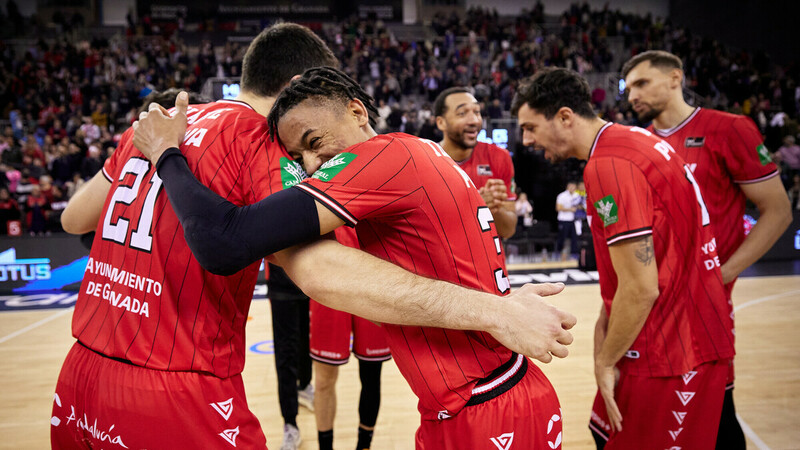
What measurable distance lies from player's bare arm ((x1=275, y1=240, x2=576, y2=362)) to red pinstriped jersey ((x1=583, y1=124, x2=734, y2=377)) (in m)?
0.86

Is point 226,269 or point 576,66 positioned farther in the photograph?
point 576,66

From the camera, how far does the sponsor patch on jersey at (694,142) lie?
334 centimetres

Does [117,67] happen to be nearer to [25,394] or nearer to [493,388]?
[25,394]

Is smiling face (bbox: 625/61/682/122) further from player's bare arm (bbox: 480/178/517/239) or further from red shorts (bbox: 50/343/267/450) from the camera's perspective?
red shorts (bbox: 50/343/267/450)

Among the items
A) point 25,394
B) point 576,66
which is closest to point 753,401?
point 25,394

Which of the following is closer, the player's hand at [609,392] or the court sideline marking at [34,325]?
the player's hand at [609,392]

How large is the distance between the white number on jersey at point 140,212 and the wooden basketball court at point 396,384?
287 cm

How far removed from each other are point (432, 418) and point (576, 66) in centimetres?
2364

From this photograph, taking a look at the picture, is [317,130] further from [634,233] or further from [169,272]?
[634,233]

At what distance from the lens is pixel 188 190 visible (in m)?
1.69

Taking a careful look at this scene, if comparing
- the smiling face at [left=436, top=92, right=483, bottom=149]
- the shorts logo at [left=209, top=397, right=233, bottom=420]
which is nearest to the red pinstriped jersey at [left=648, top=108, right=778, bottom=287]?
the smiling face at [left=436, top=92, right=483, bottom=149]

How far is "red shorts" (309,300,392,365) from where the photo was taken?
398cm

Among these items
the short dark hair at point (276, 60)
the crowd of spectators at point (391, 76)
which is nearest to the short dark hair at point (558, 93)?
the short dark hair at point (276, 60)

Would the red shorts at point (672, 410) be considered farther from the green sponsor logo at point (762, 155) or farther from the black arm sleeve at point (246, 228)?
the black arm sleeve at point (246, 228)
